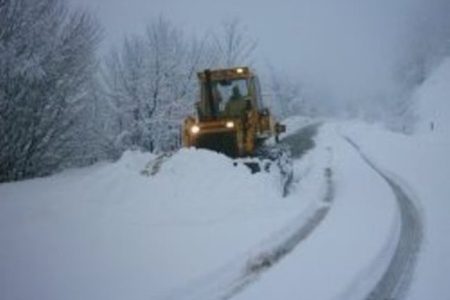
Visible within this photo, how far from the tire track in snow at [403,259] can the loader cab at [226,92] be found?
583cm

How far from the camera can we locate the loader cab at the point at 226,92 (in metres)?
18.2

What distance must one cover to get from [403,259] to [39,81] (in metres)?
15.0

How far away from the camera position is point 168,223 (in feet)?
39.7

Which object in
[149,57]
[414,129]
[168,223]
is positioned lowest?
[414,129]

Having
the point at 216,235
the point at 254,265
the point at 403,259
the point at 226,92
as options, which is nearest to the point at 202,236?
the point at 216,235

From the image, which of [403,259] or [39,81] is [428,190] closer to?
[403,259]

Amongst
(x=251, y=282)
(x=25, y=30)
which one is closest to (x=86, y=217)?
(x=251, y=282)

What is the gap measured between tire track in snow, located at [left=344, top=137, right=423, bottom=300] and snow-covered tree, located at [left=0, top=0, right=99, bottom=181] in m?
11.9

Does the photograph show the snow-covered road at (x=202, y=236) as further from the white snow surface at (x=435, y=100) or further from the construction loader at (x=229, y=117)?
the white snow surface at (x=435, y=100)

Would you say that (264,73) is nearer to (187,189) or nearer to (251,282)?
(187,189)

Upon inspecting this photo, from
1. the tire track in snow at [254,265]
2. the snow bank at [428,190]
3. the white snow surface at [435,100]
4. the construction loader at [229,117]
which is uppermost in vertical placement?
the construction loader at [229,117]

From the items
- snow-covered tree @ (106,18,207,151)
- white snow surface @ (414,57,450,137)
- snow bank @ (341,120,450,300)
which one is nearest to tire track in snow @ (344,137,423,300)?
snow bank @ (341,120,450,300)

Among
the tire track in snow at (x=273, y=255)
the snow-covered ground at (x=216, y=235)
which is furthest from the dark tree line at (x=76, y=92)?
the tire track in snow at (x=273, y=255)

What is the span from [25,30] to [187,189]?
9843mm
